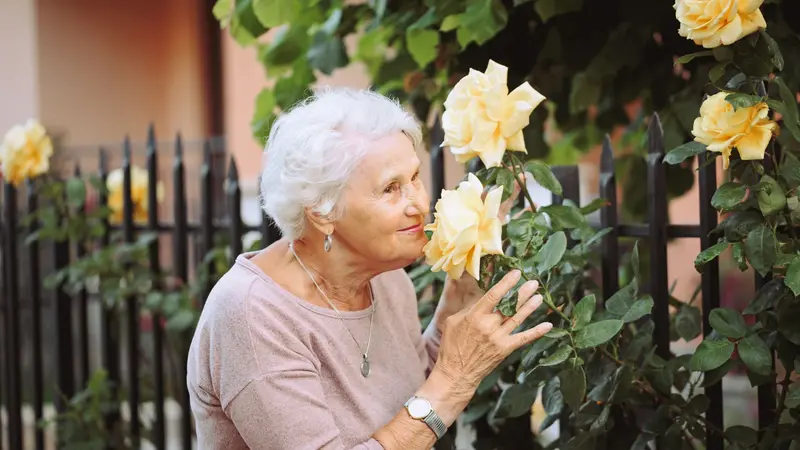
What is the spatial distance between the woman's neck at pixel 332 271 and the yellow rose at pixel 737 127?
786mm

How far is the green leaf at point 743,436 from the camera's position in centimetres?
236

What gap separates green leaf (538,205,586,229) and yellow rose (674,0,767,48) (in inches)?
18.7

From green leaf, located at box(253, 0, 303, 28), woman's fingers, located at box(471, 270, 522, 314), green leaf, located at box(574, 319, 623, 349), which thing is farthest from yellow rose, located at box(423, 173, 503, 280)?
green leaf, located at box(253, 0, 303, 28)

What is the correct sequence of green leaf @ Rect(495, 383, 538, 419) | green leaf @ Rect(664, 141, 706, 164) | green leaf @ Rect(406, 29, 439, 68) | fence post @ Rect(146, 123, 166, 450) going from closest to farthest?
green leaf @ Rect(664, 141, 706, 164) < green leaf @ Rect(495, 383, 538, 419) < green leaf @ Rect(406, 29, 439, 68) < fence post @ Rect(146, 123, 166, 450)

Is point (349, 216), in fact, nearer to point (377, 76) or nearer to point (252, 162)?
point (377, 76)

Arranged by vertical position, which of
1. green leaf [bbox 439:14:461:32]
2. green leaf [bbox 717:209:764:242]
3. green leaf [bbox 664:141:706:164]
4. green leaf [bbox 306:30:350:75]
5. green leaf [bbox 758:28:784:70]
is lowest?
green leaf [bbox 717:209:764:242]

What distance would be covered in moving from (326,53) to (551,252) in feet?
4.89

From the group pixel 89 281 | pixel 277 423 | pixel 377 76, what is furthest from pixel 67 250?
pixel 277 423

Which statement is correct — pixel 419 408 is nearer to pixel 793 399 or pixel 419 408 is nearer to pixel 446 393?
pixel 446 393

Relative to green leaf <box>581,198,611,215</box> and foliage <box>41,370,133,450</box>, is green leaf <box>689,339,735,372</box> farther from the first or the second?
foliage <box>41,370,133,450</box>

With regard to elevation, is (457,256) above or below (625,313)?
above

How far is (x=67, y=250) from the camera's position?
4547 millimetres

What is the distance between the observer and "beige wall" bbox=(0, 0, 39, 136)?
11250mm

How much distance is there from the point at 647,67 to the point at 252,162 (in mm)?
4675
